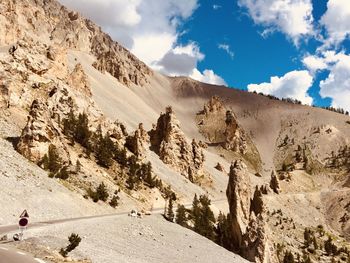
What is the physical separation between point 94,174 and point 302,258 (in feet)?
97.2

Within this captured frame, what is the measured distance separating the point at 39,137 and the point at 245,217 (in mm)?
24511

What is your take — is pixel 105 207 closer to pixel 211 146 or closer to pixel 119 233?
pixel 119 233

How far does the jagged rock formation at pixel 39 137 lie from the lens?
147ft

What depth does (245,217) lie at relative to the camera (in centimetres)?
4778

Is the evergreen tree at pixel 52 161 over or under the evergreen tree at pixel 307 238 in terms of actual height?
under

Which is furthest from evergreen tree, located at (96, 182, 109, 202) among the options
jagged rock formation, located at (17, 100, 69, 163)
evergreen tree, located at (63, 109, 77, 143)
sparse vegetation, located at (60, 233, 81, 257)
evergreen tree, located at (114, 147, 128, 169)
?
sparse vegetation, located at (60, 233, 81, 257)

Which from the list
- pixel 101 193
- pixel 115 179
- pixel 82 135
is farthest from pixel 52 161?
pixel 82 135

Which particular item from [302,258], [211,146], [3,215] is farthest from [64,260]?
[211,146]

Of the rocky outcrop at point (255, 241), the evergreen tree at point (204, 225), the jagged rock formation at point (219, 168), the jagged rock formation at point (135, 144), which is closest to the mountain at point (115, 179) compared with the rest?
the rocky outcrop at point (255, 241)

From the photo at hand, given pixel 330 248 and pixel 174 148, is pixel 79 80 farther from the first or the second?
pixel 330 248

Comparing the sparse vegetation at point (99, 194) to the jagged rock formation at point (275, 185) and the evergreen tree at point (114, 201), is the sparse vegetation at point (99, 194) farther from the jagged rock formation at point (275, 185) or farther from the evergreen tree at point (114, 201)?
the jagged rock formation at point (275, 185)

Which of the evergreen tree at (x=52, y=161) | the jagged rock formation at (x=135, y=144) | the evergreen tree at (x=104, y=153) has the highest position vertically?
the jagged rock formation at (x=135, y=144)

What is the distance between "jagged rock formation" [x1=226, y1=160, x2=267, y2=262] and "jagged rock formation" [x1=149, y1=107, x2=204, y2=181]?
137ft

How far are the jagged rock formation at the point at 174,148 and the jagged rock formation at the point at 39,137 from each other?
43.7 m
